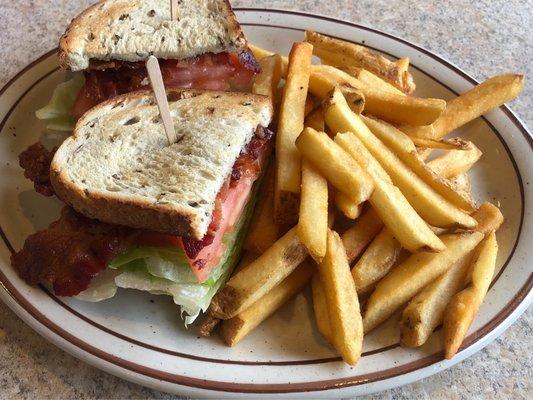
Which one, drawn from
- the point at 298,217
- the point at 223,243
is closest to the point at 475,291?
the point at 298,217

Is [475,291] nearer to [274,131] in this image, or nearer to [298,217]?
[298,217]

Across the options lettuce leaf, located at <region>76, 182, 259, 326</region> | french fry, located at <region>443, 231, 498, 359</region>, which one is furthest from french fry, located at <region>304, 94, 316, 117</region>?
french fry, located at <region>443, 231, 498, 359</region>

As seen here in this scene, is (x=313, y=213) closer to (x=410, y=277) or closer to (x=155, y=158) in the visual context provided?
(x=410, y=277)

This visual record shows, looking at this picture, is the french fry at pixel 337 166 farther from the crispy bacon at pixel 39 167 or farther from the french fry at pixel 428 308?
the crispy bacon at pixel 39 167

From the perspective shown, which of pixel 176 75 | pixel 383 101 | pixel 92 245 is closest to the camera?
pixel 92 245

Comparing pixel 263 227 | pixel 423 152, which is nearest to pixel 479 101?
pixel 423 152

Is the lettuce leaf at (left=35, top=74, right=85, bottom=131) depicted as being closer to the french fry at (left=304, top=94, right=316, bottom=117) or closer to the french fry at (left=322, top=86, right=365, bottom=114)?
the french fry at (left=304, top=94, right=316, bottom=117)

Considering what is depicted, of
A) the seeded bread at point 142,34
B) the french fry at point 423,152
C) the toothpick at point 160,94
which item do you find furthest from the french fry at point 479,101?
the toothpick at point 160,94
